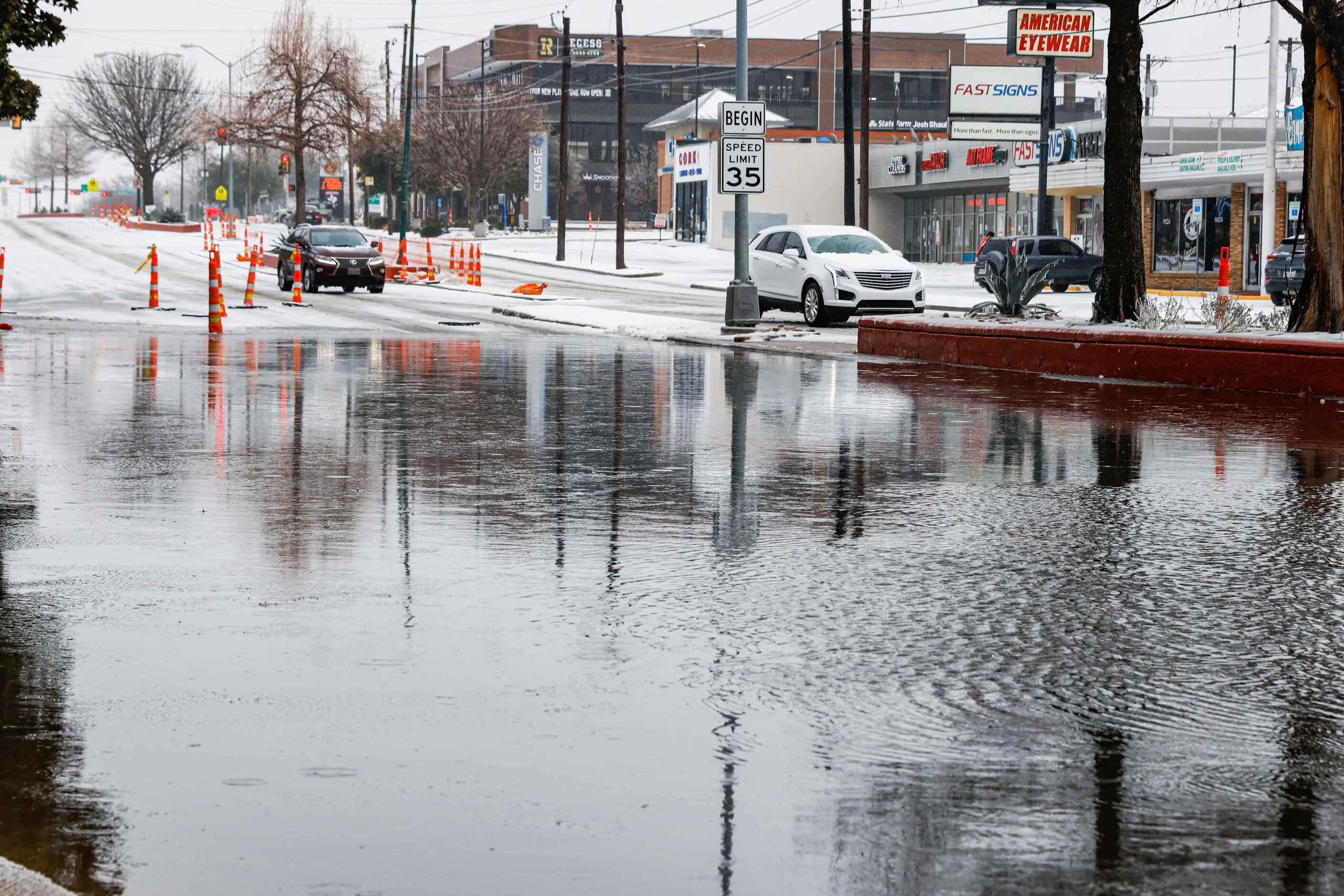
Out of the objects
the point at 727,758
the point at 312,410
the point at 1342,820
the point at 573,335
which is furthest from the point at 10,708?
the point at 573,335

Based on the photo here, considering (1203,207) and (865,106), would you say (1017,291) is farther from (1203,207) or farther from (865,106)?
(865,106)

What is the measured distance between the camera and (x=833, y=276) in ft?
104

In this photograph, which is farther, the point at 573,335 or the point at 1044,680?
the point at 573,335

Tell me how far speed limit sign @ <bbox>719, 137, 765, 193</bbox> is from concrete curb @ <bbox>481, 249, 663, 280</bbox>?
3004cm

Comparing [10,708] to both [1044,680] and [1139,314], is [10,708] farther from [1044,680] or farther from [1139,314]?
[1139,314]

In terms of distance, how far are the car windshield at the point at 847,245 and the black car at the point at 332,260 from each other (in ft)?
42.7

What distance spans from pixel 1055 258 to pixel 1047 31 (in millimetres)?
8016

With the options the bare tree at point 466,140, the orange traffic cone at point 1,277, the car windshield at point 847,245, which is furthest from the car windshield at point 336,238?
the bare tree at point 466,140

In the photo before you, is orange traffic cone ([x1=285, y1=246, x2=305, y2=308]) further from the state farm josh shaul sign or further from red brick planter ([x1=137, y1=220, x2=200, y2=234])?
red brick planter ([x1=137, y1=220, x2=200, y2=234])

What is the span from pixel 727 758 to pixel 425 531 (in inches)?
169

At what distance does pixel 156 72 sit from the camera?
124562 mm

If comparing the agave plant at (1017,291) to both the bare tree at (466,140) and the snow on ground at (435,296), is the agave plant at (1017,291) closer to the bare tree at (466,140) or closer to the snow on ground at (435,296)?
the snow on ground at (435,296)

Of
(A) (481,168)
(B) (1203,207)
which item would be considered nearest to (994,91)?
(B) (1203,207)

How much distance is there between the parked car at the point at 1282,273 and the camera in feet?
124
